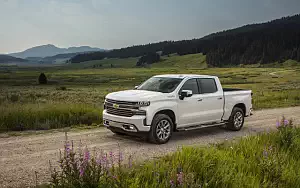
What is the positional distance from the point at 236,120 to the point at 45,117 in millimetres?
7191

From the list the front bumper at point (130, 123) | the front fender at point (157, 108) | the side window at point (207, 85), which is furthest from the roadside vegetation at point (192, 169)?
the side window at point (207, 85)

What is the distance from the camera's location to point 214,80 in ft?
39.4

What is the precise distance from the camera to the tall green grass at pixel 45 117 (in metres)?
12.1

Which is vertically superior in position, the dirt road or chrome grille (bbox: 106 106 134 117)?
chrome grille (bbox: 106 106 134 117)

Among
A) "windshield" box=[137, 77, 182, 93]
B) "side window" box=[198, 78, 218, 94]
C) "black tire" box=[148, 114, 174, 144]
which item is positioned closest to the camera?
"black tire" box=[148, 114, 174, 144]

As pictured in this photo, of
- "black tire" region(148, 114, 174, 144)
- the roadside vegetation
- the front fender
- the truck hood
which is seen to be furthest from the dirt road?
the truck hood

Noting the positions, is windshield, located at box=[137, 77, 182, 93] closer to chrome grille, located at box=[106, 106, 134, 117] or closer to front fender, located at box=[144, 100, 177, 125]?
front fender, located at box=[144, 100, 177, 125]

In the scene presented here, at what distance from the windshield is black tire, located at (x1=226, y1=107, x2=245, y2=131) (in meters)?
2.87

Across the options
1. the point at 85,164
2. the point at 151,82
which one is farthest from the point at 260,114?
the point at 85,164

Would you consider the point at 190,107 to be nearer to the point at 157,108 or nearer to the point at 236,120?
the point at 157,108

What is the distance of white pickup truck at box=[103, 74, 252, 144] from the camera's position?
31.4 ft

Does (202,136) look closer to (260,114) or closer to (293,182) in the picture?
(293,182)

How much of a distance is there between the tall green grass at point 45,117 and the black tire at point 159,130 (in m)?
4.33

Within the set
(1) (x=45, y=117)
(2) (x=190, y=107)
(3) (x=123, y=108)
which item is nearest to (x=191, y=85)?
(2) (x=190, y=107)
